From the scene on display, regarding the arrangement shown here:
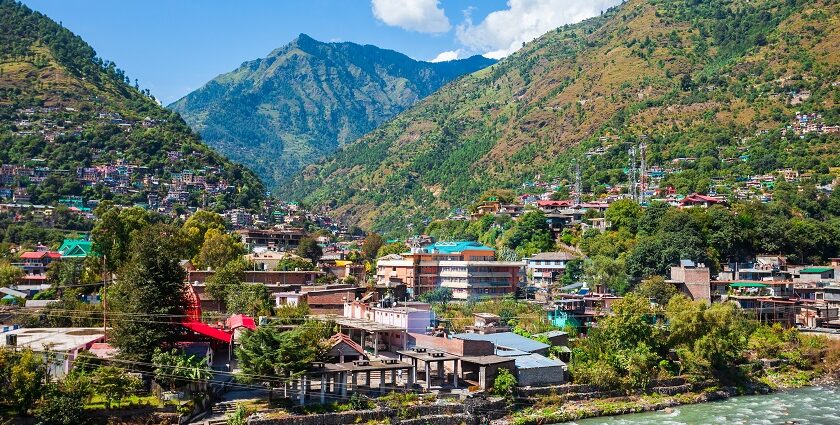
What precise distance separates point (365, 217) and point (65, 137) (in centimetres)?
5223

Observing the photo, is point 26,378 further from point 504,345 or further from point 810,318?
point 810,318

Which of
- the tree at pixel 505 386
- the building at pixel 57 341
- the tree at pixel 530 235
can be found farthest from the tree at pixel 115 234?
the tree at pixel 530 235

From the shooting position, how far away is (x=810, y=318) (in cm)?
4481

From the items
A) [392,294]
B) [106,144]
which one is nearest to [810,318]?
[392,294]

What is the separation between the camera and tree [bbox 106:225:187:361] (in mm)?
27250

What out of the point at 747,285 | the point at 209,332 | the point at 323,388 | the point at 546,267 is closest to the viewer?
the point at 323,388

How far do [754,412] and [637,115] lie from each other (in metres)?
72.0

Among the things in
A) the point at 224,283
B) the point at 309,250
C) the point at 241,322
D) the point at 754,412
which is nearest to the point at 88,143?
the point at 309,250

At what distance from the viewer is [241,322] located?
110ft

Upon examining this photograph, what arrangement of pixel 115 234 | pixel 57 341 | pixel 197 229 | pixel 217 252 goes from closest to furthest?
1. pixel 57 341
2. pixel 115 234
3. pixel 217 252
4. pixel 197 229

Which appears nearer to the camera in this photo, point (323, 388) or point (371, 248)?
point (323, 388)

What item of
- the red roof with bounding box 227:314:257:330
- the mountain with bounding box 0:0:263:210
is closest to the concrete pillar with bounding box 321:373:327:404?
the red roof with bounding box 227:314:257:330

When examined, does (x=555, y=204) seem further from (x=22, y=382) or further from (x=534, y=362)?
(x=22, y=382)

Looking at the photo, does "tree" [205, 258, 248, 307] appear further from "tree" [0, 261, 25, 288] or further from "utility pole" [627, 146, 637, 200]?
"utility pole" [627, 146, 637, 200]
